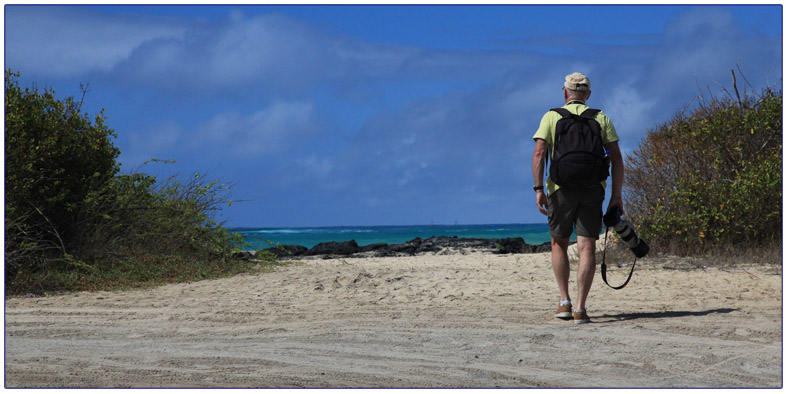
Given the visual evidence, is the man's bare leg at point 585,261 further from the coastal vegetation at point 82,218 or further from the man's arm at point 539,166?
the coastal vegetation at point 82,218

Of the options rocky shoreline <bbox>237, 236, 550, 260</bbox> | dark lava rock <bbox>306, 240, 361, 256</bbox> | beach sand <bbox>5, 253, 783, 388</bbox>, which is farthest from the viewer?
dark lava rock <bbox>306, 240, 361, 256</bbox>

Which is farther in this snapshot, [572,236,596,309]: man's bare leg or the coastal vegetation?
the coastal vegetation

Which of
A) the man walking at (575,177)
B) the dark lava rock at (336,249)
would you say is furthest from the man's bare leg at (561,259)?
the dark lava rock at (336,249)

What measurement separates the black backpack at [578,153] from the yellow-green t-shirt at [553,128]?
0.07 m

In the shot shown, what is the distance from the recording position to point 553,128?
6141mm

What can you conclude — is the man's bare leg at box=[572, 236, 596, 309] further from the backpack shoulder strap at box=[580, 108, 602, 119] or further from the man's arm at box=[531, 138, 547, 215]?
the backpack shoulder strap at box=[580, 108, 602, 119]

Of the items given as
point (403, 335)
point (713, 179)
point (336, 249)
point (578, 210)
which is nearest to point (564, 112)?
point (578, 210)

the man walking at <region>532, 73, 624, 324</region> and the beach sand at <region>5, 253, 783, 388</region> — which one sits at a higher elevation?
the man walking at <region>532, 73, 624, 324</region>

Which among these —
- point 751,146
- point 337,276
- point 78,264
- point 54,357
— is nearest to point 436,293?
point 337,276

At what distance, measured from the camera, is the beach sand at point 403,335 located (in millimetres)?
4742

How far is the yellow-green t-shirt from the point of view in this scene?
20.0 ft

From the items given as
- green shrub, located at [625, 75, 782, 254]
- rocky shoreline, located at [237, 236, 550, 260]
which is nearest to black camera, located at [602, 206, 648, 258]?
green shrub, located at [625, 75, 782, 254]

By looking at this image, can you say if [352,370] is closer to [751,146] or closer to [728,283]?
[728,283]

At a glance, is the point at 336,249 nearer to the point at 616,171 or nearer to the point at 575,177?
the point at 616,171
